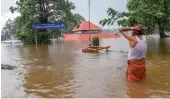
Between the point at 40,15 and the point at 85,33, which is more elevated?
the point at 40,15

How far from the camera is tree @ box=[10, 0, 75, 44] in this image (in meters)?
44.8

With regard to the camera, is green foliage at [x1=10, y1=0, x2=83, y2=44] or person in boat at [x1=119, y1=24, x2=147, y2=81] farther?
green foliage at [x1=10, y1=0, x2=83, y2=44]

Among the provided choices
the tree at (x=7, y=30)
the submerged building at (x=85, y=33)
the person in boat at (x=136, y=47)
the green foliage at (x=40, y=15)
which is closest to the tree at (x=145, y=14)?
the person in boat at (x=136, y=47)

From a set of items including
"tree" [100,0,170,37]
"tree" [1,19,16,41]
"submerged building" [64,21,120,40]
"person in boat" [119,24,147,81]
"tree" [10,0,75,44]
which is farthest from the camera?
"tree" [1,19,16,41]

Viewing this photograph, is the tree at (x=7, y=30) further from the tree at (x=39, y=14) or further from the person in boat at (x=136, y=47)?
the person in boat at (x=136, y=47)

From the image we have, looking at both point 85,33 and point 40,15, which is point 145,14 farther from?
point 85,33

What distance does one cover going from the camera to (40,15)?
154 ft

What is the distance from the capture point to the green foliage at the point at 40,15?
1764 inches

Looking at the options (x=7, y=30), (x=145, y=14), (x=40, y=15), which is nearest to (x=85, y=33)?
(x=40, y=15)

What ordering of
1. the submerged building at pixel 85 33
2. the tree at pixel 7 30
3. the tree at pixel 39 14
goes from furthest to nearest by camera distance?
the tree at pixel 7 30 → the submerged building at pixel 85 33 → the tree at pixel 39 14

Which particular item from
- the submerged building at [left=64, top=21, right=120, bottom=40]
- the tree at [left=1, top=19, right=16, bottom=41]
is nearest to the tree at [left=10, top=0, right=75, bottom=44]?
the submerged building at [left=64, top=21, right=120, bottom=40]

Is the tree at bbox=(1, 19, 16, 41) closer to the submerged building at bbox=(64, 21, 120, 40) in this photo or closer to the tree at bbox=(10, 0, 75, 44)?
the submerged building at bbox=(64, 21, 120, 40)

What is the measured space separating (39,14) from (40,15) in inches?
15.7

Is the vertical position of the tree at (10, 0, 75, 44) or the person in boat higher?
the tree at (10, 0, 75, 44)
